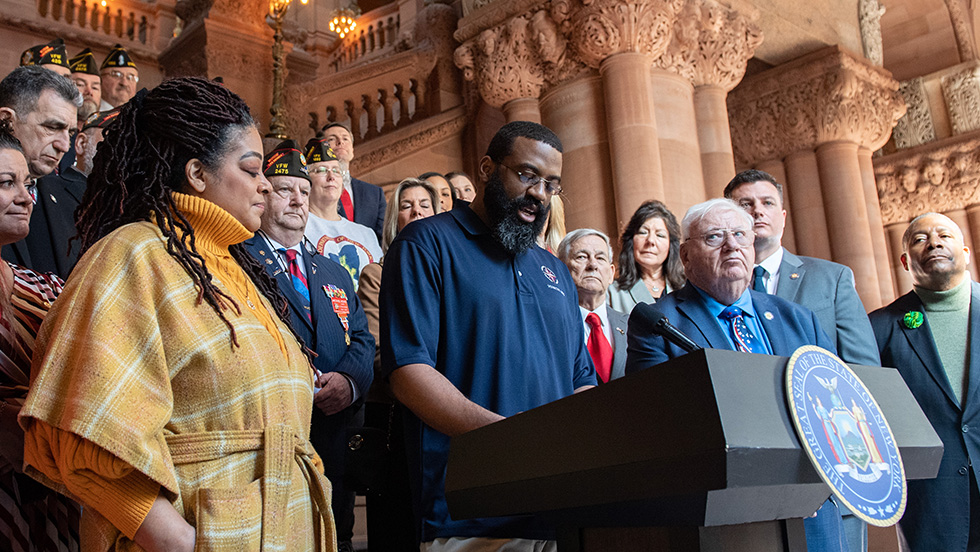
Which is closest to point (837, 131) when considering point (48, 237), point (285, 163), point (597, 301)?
point (597, 301)

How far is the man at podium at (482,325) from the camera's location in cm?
219

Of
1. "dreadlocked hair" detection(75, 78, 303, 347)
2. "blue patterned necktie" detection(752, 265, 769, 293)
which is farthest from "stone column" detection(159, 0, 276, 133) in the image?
"dreadlocked hair" detection(75, 78, 303, 347)

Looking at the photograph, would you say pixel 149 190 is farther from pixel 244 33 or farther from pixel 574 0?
pixel 244 33

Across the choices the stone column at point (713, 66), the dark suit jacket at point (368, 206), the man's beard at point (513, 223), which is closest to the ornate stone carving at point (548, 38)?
the stone column at point (713, 66)

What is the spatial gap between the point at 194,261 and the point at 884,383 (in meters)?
1.44

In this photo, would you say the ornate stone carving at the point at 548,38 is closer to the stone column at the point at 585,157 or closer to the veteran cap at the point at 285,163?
the stone column at the point at 585,157

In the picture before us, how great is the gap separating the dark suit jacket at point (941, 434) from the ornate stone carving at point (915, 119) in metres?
8.72

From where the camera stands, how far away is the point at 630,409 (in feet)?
4.70

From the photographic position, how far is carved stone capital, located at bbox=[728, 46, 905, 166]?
33.2ft

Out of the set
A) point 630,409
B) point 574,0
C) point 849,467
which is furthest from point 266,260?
point 574,0

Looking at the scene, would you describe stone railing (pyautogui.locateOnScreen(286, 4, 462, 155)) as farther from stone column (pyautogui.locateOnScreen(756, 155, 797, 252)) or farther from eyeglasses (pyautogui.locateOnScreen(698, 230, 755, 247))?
eyeglasses (pyautogui.locateOnScreen(698, 230, 755, 247))

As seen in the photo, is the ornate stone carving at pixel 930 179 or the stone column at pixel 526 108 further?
the ornate stone carving at pixel 930 179

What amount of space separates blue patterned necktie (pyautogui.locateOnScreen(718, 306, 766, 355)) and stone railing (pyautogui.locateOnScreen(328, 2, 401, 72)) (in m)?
12.6

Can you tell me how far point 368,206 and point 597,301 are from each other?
243 centimetres
